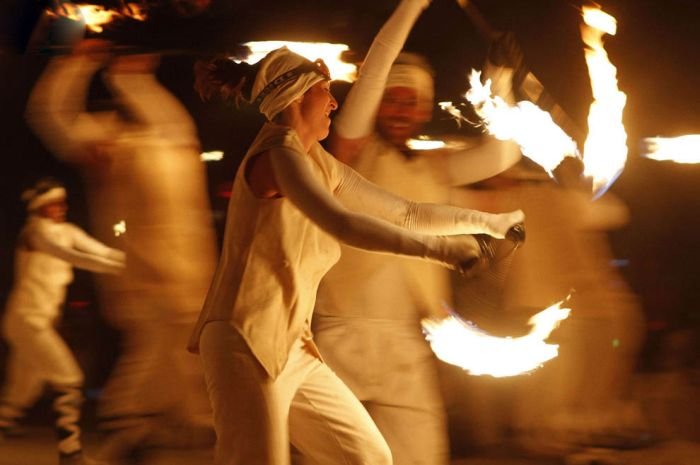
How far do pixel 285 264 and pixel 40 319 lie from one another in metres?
4.07

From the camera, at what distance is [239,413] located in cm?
367

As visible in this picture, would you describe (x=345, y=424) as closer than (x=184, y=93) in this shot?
Yes

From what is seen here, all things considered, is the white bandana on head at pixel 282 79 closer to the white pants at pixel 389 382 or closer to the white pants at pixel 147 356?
the white pants at pixel 389 382

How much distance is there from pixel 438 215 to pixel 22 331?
4177mm

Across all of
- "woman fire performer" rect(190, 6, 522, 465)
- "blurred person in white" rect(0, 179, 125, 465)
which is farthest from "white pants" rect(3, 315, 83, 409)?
"woman fire performer" rect(190, 6, 522, 465)

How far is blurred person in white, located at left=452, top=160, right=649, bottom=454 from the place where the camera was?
6.98 meters

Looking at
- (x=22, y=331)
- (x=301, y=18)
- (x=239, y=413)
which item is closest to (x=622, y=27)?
(x=301, y=18)

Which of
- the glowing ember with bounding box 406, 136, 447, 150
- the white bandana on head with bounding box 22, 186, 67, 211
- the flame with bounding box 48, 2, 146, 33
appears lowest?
the white bandana on head with bounding box 22, 186, 67, 211

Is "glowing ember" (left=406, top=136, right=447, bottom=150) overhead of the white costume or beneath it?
overhead

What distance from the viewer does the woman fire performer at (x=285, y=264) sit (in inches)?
139

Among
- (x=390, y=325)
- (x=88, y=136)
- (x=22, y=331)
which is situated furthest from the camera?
(x=22, y=331)

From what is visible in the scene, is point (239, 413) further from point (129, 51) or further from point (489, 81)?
point (129, 51)

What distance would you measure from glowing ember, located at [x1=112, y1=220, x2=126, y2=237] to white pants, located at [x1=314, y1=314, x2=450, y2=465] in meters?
1.61

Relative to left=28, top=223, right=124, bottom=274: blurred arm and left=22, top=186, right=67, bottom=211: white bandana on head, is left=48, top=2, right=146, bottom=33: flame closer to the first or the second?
left=28, top=223, right=124, bottom=274: blurred arm
